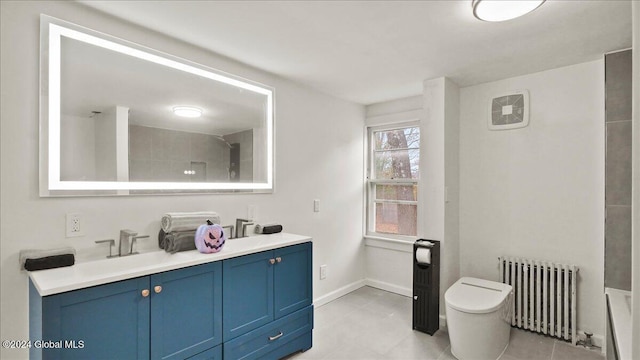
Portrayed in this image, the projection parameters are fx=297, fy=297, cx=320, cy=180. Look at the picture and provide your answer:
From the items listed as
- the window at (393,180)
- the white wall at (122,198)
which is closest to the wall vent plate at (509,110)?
the window at (393,180)

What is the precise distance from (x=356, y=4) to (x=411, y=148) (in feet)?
7.42

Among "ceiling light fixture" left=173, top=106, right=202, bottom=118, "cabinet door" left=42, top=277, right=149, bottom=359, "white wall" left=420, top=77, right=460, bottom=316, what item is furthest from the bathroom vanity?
"white wall" left=420, top=77, right=460, bottom=316

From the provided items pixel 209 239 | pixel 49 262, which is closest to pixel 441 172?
pixel 209 239

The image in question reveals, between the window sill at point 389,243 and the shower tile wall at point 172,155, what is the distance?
2.18 metres

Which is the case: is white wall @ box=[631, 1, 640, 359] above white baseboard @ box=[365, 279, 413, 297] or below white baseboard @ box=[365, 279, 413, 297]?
above

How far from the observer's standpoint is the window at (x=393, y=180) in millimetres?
3625

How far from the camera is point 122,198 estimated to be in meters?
1.85

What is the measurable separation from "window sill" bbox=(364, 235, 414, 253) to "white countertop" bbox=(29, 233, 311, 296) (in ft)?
6.23

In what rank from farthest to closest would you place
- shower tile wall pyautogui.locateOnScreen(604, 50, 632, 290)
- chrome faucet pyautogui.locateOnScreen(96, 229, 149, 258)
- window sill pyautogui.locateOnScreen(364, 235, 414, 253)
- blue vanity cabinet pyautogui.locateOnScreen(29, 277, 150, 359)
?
1. window sill pyautogui.locateOnScreen(364, 235, 414, 253)
2. shower tile wall pyautogui.locateOnScreen(604, 50, 632, 290)
3. chrome faucet pyautogui.locateOnScreen(96, 229, 149, 258)
4. blue vanity cabinet pyautogui.locateOnScreen(29, 277, 150, 359)

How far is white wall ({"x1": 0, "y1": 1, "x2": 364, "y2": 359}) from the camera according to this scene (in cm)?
149

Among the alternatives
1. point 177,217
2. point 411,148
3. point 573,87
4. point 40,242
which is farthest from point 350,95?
point 40,242

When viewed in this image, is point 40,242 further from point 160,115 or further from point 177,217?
point 160,115

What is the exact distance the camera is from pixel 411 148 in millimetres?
3660

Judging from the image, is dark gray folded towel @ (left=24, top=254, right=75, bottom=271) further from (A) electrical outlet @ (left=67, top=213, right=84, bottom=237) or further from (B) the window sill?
(B) the window sill
